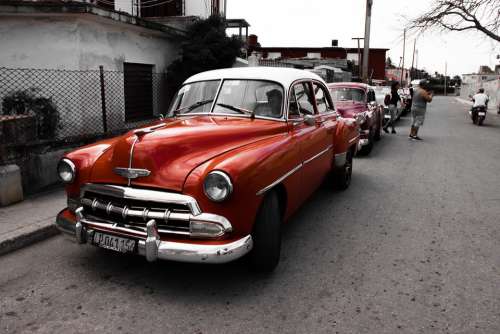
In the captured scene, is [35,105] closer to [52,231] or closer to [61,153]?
[61,153]

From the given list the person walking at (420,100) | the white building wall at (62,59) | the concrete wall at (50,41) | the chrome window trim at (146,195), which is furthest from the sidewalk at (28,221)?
the person walking at (420,100)

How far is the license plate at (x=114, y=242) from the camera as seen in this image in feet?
10.7

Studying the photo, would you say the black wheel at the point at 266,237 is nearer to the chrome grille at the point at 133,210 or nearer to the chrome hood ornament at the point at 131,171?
the chrome grille at the point at 133,210

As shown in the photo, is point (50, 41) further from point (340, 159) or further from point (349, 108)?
Answer: point (349, 108)

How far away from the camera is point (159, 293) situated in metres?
3.37

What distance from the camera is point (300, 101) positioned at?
487 centimetres

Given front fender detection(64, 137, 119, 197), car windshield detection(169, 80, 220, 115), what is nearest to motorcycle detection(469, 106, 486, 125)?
car windshield detection(169, 80, 220, 115)

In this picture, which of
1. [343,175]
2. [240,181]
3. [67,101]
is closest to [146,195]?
[240,181]

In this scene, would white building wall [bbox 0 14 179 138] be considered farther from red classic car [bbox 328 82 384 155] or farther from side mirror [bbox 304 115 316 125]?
side mirror [bbox 304 115 316 125]

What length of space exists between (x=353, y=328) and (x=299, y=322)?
0.36 meters

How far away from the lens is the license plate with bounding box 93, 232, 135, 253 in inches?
128

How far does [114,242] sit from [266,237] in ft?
3.92

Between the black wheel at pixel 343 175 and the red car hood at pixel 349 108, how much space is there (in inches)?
113

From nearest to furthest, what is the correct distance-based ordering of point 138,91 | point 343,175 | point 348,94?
point 343,175, point 348,94, point 138,91
